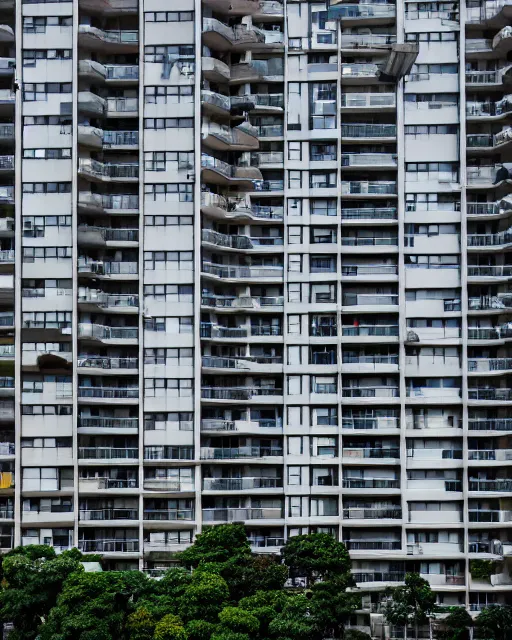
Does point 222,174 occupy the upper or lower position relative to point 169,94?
lower

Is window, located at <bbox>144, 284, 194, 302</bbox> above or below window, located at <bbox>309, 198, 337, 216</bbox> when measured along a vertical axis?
below

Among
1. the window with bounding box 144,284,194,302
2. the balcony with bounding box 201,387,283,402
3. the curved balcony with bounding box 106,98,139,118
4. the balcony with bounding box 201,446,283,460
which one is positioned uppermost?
the curved balcony with bounding box 106,98,139,118

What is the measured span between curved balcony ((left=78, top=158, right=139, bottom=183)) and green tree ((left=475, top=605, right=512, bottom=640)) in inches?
1362

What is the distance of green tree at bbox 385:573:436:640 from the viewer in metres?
69.8

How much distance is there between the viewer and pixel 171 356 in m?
77.1

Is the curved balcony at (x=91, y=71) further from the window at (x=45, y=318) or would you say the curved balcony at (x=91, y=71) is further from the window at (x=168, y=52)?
the window at (x=45, y=318)

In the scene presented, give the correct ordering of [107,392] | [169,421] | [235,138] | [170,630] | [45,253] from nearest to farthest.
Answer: [170,630], [45,253], [169,421], [107,392], [235,138]

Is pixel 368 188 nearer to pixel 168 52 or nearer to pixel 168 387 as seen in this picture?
pixel 168 52

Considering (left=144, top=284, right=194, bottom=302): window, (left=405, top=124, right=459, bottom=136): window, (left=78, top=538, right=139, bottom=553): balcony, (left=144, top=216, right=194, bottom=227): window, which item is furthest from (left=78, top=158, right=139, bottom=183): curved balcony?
(left=78, top=538, right=139, bottom=553): balcony

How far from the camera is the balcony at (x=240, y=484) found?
3031 inches

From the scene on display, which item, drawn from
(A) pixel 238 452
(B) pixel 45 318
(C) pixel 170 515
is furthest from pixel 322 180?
(C) pixel 170 515

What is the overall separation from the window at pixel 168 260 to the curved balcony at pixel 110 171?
16.9 ft

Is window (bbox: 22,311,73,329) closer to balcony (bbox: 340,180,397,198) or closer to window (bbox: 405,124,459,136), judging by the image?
balcony (bbox: 340,180,397,198)

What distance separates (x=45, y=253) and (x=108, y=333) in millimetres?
6454
